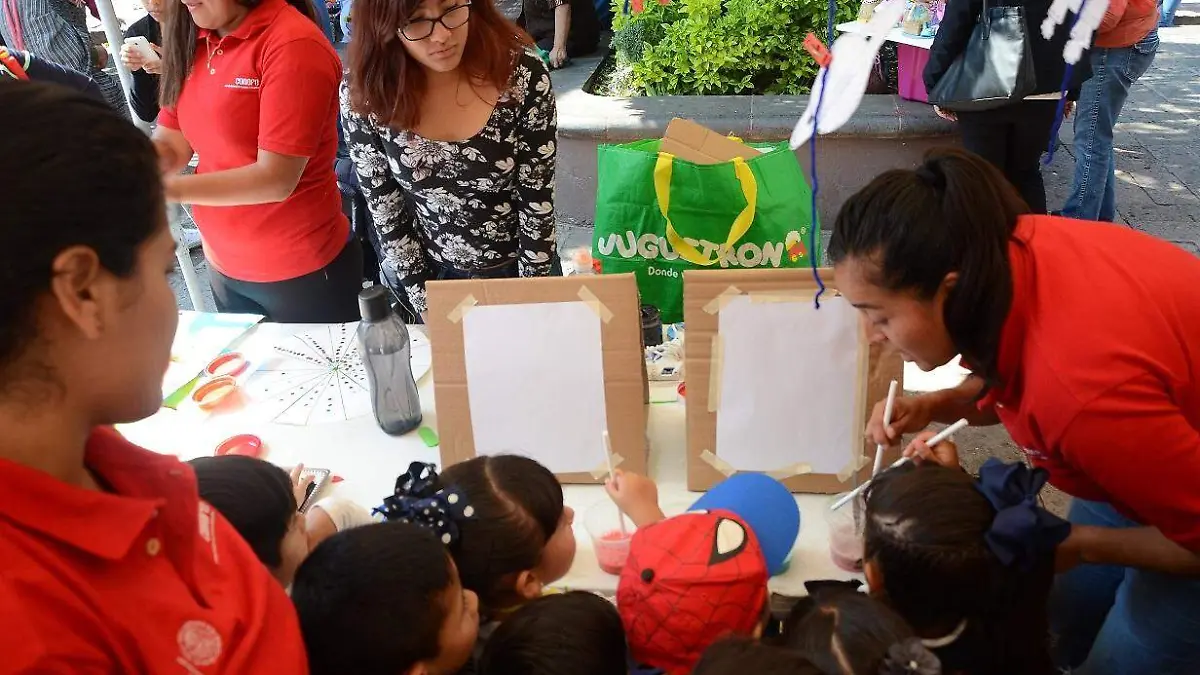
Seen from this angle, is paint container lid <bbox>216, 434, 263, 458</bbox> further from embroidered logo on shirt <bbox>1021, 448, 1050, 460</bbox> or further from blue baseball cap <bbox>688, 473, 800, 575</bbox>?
embroidered logo on shirt <bbox>1021, 448, 1050, 460</bbox>

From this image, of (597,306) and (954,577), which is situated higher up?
(597,306)

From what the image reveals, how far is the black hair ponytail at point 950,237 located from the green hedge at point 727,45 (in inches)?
134

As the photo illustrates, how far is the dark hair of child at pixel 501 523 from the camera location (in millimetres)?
1016

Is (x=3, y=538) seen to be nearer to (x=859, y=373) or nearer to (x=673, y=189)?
(x=859, y=373)

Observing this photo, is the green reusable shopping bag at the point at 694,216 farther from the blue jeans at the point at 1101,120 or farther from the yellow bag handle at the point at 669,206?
the blue jeans at the point at 1101,120

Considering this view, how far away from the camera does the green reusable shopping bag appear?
6.08 ft

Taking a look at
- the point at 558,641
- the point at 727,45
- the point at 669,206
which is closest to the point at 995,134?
the point at 727,45

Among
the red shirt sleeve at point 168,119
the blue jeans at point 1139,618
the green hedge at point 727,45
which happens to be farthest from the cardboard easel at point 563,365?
the green hedge at point 727,45

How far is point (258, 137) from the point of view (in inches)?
66.9

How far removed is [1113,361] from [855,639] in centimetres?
41

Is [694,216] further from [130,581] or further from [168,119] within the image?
[130,581]

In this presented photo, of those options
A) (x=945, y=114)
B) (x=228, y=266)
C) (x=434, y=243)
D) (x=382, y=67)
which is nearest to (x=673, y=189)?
(x=434, y=243)

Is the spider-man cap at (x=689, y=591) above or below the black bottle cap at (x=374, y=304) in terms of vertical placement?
below

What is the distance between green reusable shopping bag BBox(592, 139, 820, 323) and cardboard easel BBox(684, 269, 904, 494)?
25.1 inches
